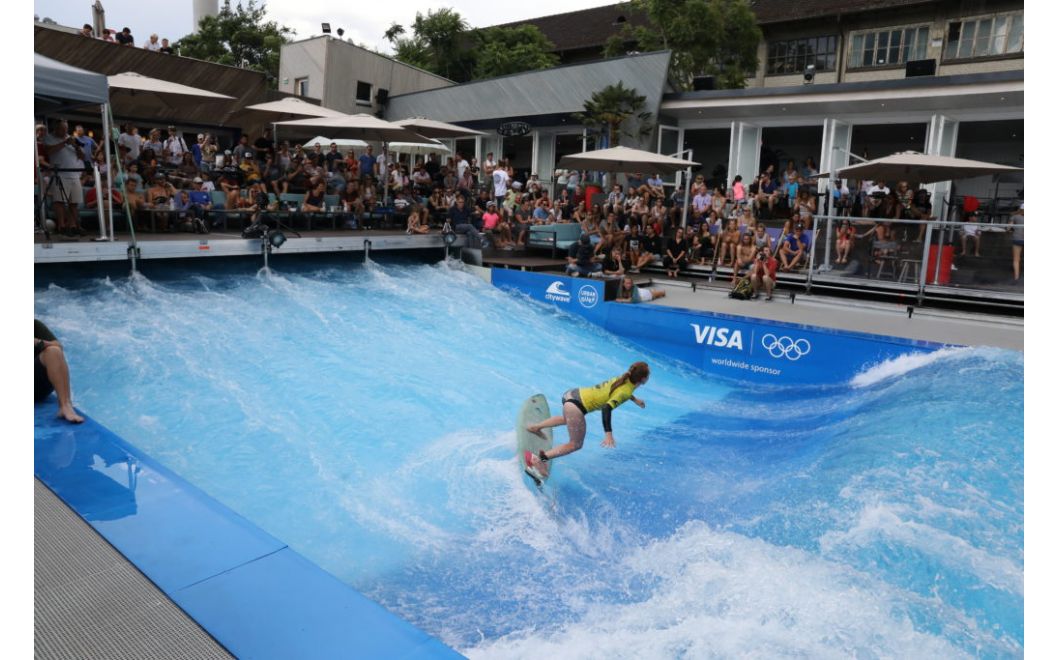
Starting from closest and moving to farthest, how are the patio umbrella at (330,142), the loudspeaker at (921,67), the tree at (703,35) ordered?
1. the loudspeaker at (921,67)
2. the patio umbrella at (330,142)
3. the tree at (703,35)

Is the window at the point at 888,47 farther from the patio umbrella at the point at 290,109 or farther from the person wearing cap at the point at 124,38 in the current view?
the person wearing cap at the point at 124,38

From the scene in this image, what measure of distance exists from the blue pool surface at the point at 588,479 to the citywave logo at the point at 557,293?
1.87 meters

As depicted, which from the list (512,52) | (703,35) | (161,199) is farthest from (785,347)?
(512,52)

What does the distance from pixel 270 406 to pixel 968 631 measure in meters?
7.44

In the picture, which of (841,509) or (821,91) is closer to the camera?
(841,509)

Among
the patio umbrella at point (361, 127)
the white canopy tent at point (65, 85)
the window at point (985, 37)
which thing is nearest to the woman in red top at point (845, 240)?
the patio umbrella at point (361, 127)

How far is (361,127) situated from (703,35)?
1490 centimetres

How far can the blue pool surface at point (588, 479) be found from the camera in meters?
5.26

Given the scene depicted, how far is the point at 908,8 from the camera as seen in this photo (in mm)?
25812

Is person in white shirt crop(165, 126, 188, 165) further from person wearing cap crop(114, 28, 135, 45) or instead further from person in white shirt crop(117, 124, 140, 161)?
person wearing cap crop(114, 28, 135, 45)

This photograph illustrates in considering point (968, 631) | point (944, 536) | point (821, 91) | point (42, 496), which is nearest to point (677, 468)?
point (944, 536)

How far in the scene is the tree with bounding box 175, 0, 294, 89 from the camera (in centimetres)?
3888

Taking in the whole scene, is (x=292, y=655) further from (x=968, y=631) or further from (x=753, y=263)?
(x=753, y=263)

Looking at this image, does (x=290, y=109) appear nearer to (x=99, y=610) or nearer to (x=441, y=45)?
(x=99, y=610)
